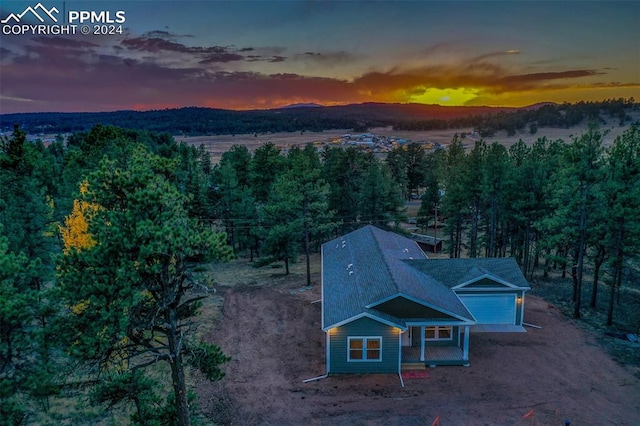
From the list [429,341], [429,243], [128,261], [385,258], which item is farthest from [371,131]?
[128,261]

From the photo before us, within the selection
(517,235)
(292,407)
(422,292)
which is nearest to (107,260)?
(292,407)

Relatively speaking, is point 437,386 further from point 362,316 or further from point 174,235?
point 174,235

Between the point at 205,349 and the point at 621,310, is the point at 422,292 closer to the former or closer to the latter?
the point at 205,349

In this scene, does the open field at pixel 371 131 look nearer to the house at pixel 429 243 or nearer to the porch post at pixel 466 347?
the house at pixel 429 243

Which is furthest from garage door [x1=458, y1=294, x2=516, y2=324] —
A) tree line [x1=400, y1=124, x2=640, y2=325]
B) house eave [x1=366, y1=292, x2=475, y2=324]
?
tree line [x1=400, y1=124, x2=640, y2=325]

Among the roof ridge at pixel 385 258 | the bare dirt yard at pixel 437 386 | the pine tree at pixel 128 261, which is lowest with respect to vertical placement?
the bare dirt yard at pixel 437 386

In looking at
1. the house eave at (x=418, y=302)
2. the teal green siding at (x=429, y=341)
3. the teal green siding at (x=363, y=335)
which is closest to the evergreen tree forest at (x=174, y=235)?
the teal green siding at (x=363, y=335)

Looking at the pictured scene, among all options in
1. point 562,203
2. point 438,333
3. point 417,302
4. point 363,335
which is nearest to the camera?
point 363,335
